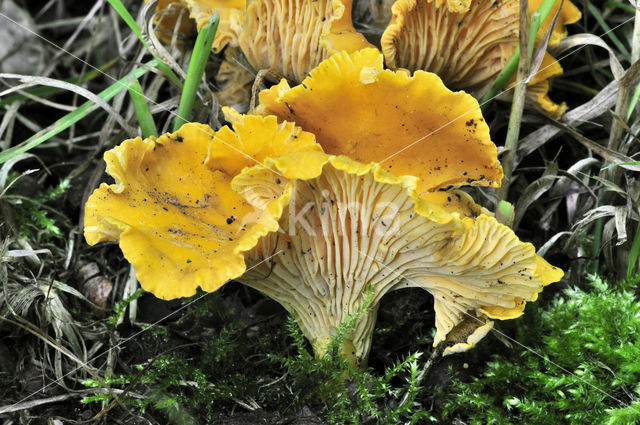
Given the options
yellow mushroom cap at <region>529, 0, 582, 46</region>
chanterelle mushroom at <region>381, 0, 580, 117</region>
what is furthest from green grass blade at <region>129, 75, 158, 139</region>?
yellow mushroom cap at <region>529, 0, 582, 46</region>

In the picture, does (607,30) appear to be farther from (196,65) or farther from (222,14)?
(196,65)

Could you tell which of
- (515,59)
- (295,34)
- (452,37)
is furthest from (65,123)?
(515,59)

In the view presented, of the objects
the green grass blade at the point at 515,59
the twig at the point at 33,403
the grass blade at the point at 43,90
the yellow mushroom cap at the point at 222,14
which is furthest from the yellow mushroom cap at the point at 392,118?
the grass blade at the point at 43,90

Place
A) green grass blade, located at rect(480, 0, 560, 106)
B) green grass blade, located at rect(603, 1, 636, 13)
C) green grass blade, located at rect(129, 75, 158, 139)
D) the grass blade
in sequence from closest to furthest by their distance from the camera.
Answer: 1. green grass blade, located at rect(480, 0, 560, 106)
2. green grass blade, located at rect(129, 75, 158, 139)
3. green grass blade, located at rect(603, 1, 636, 13)
4. the grass blade

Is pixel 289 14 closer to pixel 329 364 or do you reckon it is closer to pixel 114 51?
pixel 329 364

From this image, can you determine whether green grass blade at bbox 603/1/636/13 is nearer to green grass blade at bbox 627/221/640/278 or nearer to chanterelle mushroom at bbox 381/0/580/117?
chanterelle mushroom at bbox 381/0/580/117

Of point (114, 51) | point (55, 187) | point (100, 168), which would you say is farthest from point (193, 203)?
point (114, 51)
